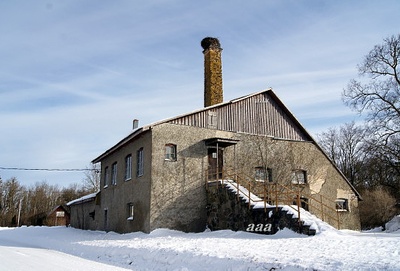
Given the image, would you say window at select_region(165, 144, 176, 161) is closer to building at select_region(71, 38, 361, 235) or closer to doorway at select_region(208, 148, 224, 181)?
building at select_region(71, 38, 361, 235)

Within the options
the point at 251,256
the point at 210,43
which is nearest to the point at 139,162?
the point at 210,43

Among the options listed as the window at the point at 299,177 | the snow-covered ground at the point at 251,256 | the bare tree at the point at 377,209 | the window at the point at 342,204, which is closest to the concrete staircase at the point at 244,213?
the snow-covered ground at the point at 251,256

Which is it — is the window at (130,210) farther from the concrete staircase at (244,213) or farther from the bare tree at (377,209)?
the bare tree at (377,209)

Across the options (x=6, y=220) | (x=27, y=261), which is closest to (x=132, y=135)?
(x=27, y=261)

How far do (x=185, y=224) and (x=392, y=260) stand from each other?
37.9 ft

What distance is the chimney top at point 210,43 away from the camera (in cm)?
2425

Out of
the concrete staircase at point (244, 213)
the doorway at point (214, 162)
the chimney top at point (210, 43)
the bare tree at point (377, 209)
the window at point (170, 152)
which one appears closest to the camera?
the concrete staircase at point (244, 213)

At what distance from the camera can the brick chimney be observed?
23.0 meters

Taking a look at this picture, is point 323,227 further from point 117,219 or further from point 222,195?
point 117,219

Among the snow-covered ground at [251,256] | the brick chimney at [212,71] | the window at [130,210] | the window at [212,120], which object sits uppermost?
the brick chimney at [212,71]

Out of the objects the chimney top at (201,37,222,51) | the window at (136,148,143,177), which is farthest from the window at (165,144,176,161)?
the chimney top at (201,37,222,51)

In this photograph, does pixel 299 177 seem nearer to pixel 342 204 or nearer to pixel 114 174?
pixel 342 204

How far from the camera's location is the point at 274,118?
22609 millimetres

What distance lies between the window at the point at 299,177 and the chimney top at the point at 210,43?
9.46 meters
